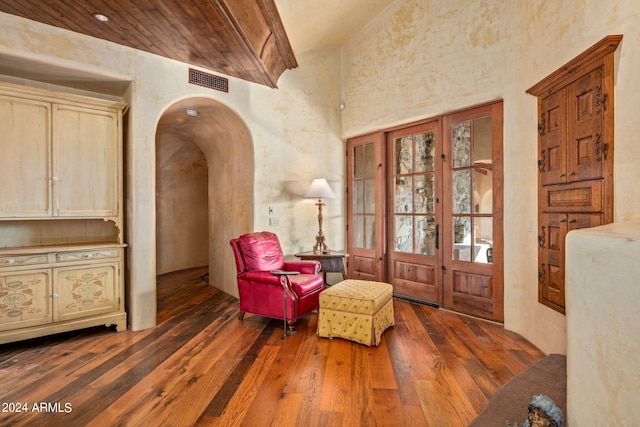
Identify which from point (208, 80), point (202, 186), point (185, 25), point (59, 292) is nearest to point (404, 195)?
point (208, 80)

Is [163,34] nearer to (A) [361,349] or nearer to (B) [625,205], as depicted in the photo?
(A) [361,349]

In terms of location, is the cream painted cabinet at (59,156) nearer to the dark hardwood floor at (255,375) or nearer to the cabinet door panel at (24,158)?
the cabinet door panel at (24,158)

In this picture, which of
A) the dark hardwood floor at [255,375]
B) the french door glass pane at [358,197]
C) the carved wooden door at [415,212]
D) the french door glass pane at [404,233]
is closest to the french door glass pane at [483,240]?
the carved wooden door at [415,212]

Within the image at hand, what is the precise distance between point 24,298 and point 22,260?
1.12ft

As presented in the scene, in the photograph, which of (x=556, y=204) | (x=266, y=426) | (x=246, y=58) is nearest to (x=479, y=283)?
(x=556, y=204)

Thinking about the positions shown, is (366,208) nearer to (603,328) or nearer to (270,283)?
(270,283)

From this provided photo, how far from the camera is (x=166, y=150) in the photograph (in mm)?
5859

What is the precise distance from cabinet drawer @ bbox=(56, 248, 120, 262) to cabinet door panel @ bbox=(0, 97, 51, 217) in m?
0.43

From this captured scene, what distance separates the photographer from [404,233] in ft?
14.2

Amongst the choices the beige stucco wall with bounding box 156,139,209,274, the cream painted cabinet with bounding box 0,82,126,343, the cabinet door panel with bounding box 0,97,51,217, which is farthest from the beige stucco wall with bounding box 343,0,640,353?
the cabinet door panel with bounding box 0,97,51,217

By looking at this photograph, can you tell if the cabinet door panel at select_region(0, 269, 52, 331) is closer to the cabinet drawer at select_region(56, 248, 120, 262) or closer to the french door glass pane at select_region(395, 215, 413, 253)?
the cabinet drawer at select_region(56, 248, 120, 262)

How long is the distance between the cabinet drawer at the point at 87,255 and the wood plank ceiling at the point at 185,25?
2.07 metres

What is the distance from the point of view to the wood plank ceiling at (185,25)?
98.0 inches

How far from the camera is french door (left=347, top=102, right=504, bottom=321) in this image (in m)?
3.45
